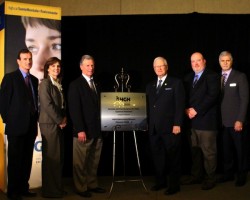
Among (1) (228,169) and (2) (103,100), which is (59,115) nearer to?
(2) (103,100)

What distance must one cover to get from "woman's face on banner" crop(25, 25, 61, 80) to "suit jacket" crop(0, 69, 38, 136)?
1.69 feet

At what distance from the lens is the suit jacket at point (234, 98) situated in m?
4.23

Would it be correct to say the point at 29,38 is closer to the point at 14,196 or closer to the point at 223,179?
the point at 14,196

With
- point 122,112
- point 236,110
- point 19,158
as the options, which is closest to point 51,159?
point 19,158

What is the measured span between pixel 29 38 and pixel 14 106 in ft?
3.20

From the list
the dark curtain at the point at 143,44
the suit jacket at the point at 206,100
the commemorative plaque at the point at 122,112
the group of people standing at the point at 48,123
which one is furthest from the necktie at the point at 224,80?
the group of people standing at the point at 48,123

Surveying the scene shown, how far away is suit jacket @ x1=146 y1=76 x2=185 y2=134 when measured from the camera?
12.8 ft

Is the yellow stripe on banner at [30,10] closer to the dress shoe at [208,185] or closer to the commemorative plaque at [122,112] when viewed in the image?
the commemorative plaque at [122,112]

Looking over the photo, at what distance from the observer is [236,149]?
4.34 metres

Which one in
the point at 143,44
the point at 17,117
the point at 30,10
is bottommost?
the point at 17,117

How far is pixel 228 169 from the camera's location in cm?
446

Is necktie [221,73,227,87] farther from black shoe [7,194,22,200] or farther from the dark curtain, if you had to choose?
black shoe [7,194,22,200]

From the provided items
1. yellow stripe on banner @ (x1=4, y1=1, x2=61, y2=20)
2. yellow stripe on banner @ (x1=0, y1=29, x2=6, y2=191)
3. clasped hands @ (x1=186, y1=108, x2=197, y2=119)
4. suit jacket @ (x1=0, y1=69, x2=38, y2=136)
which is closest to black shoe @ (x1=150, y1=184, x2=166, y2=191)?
clasped hands @ (x1=186, y1=108, x2=197, y2=119)

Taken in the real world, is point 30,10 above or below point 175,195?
above
